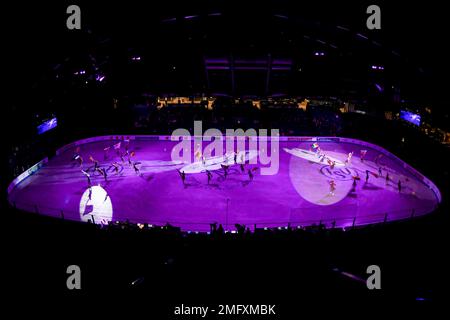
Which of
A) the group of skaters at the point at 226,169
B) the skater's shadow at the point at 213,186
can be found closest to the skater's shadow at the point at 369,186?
the group of skaters at the point at 226,169

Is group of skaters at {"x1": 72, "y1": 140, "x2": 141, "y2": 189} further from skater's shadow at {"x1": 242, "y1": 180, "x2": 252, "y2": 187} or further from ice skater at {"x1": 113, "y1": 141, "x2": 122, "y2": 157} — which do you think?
skater's shadow at {"x1": 242, "y1": 180, "x2": 252, "y2": 187}

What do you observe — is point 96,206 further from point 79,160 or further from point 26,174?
point 79,160

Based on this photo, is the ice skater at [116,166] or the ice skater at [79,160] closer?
the ice skater at [116,166]

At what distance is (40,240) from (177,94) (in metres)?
28.3

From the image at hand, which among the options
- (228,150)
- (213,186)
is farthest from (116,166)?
(228,150)

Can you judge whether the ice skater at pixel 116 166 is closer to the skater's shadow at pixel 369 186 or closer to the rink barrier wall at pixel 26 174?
the rink barrier wall at pixel 26 174

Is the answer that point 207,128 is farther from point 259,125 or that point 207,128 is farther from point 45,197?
point 45,197

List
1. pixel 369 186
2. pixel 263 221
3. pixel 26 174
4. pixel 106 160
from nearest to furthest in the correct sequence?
pixel 263 221 < pixel 369 186 < pixel 26 174 < pixel 106 160

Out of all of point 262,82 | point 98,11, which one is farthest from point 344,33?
point 98,11

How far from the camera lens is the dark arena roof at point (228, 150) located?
35.9 ft

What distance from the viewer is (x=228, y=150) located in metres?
28.0

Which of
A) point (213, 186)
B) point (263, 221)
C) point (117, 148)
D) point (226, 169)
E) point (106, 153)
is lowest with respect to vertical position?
point (263, 221)

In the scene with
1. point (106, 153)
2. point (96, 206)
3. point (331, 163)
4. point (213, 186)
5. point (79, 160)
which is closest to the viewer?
point (96, 206)

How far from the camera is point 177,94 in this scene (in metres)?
39.1
